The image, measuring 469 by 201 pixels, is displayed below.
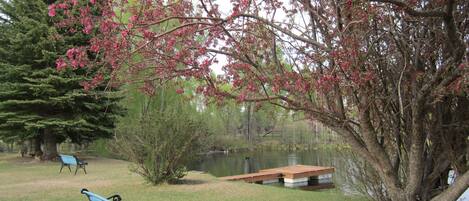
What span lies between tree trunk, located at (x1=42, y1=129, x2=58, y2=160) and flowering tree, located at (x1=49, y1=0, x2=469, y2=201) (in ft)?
57.7

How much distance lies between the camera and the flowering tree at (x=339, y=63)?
14.3 ft

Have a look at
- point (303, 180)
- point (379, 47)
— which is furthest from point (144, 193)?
point (303, 180)

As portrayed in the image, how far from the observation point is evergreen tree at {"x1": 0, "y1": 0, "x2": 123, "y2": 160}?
20.2m

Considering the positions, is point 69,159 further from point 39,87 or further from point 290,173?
point 290,173

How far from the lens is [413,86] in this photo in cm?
462

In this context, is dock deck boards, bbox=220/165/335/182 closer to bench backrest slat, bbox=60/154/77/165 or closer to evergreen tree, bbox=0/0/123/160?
bench backrest slat, bbox=60/154/77/165

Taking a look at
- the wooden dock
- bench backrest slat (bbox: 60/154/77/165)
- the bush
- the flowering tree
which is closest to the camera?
the flowering tree

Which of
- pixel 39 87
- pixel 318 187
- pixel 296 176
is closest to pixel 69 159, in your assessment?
pixel 39 87

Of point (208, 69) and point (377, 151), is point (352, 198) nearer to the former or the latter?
point (377, 151)

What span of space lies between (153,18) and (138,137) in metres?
7.51

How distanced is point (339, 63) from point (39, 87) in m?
18.2

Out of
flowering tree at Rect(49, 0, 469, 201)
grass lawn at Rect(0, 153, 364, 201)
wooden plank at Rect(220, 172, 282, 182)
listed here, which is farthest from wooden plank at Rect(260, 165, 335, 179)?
flowering tree at Rect(49, 0, 469, 201)

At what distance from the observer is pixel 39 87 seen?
19.9 metres

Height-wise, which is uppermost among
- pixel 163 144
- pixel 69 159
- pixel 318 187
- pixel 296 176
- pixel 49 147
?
pixel 49 147
